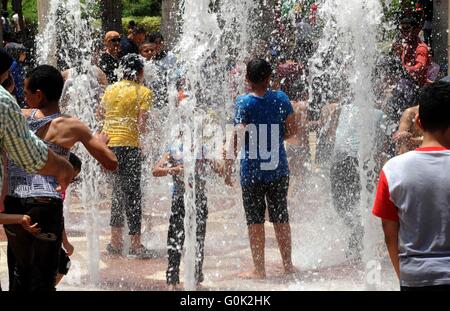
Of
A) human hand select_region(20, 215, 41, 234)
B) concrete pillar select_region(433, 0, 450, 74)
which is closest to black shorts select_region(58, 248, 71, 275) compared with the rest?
human hand select_region(20, 215, 41, 234)

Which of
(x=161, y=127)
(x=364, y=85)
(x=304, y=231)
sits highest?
(x=364, y=85)

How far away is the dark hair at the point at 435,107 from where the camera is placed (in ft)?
12.0

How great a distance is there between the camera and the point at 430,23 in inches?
560

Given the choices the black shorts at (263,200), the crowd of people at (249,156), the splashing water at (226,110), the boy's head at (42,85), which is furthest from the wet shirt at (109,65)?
the boy's head at (42,85)

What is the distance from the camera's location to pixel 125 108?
7613mm

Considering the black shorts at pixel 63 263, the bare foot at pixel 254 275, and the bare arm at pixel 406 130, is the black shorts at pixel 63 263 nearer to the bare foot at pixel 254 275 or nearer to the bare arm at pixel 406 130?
the bare foot at pixel 254 275

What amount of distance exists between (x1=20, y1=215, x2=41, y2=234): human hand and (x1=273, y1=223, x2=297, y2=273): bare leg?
2694mm

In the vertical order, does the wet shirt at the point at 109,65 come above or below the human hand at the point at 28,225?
above

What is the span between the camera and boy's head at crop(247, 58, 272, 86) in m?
6.77

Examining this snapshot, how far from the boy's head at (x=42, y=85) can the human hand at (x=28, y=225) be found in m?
0.71

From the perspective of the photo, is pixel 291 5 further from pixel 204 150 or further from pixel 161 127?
pixel 204 150
